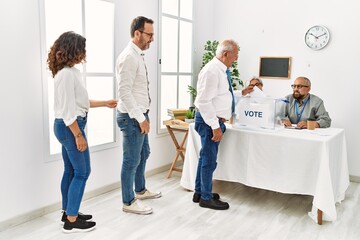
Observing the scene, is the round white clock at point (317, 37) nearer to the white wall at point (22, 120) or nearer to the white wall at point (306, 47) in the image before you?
the white wall at point (306, 47)

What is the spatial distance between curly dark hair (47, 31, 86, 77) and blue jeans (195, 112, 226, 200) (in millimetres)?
1231

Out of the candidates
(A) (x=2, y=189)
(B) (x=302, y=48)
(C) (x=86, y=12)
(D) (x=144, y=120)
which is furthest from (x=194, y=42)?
(A) (x=2, y=189)

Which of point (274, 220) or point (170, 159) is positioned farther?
point (170, 159)

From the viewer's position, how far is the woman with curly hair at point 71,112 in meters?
2.37

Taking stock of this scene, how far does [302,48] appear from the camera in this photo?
14.5 feet

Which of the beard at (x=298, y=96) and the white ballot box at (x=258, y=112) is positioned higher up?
the beard at (x=298, y=96)

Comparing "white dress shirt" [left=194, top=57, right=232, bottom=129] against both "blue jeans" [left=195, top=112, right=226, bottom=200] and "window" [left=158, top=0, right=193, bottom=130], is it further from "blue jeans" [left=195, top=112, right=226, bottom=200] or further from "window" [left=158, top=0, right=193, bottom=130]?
"window" [left=158, top=0, right=193, bottom=130]

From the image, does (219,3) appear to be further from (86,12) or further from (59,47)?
(59,47)

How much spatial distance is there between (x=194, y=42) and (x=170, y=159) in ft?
5.61

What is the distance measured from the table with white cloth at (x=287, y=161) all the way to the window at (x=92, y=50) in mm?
953

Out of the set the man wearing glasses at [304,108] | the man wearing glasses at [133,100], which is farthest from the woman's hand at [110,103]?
the man wearing glasses at [304,108]

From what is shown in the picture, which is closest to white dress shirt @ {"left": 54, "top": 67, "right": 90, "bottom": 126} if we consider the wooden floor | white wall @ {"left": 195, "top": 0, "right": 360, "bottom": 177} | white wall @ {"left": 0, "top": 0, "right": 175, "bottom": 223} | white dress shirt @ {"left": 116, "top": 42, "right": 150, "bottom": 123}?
white dress shirt @ {"left": 116, "top": 42, "right": 150, "bottom": 123}

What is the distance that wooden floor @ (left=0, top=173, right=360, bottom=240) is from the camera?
105 inches

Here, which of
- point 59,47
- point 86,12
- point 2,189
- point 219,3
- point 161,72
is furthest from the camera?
point 219,3
